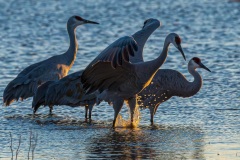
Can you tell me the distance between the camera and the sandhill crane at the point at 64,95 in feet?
36.0

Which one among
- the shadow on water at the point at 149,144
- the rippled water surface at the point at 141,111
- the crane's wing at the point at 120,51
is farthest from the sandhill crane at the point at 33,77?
the crane's wing at the point at 120,51

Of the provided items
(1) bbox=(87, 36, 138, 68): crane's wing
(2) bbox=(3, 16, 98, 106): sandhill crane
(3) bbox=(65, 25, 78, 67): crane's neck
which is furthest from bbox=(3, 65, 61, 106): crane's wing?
(1) bbox=(87, 36, 138, 68): crane's wing

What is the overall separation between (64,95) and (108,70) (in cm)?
149

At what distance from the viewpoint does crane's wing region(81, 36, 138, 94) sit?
29.5 ft

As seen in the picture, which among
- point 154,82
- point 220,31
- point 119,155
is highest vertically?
point 220,31

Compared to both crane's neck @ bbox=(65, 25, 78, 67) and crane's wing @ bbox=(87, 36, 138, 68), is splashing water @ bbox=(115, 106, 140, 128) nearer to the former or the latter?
crane's wing @ bbox=(87, 36, 138, 68)

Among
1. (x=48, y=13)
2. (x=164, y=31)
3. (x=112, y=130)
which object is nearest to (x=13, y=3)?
(x=48, y=13)

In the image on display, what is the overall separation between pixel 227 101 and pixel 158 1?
59.6ft

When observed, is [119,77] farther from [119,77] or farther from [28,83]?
[28,83]

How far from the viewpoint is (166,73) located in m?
10.9

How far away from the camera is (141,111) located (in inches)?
450

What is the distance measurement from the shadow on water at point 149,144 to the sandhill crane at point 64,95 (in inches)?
38.5

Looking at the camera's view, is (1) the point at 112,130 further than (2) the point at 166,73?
No

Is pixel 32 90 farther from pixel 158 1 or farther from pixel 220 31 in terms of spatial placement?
pixel 158 1
